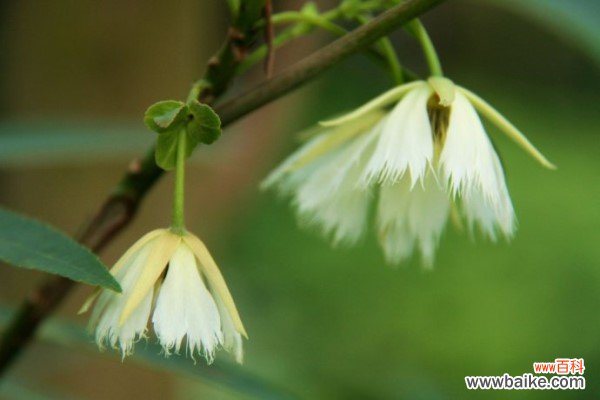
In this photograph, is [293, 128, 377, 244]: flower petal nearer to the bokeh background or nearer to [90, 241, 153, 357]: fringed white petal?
[90, 241, 153, 357]: fringed white petal

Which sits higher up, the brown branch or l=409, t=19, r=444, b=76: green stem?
l=409, t=19, r=444, b=76: green stem

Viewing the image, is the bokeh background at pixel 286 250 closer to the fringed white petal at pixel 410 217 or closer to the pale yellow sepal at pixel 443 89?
the fringed white petal at pixel 410 217

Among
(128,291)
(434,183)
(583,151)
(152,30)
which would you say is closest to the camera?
(128,291)

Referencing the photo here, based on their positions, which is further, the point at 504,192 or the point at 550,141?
the point at 550,141

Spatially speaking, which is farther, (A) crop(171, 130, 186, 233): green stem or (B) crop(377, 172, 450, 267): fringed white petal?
(B) crop(377, 172, 450, 267): fringed white petal

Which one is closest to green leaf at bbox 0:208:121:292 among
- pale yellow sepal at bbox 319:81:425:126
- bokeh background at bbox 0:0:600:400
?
pale yellow sepal at bbox 319:81:425:126

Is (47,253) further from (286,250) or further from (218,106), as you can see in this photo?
(286,250)

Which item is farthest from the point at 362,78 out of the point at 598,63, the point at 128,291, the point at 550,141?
the point at 128,291

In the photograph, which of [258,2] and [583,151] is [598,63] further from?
[583,151]
